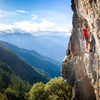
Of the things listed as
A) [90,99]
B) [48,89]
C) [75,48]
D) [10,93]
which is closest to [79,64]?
[75,48]

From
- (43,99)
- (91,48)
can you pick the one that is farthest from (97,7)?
(43,99)

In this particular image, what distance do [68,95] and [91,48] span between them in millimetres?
18616

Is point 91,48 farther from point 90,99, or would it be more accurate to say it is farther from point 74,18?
point 90,99

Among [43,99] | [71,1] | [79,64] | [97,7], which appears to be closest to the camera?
[97,7]

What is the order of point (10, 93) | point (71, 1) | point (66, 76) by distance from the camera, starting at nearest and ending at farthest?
point (71, 1) → point (66, 76) → point (10, 93)

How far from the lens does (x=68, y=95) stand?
24453 millimetres

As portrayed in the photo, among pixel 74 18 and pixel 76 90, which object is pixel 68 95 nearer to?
pixel 76 90

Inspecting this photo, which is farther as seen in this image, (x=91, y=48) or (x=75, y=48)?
(x=75, y=48)

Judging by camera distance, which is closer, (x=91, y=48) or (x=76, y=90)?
(x=91, y=48)

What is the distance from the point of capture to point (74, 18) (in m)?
15.6

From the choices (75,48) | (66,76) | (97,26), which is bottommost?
(66,76)

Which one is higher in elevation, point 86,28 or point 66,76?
point 86,28

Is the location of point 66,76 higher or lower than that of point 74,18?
lower

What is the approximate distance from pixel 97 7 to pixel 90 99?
52.2ft
